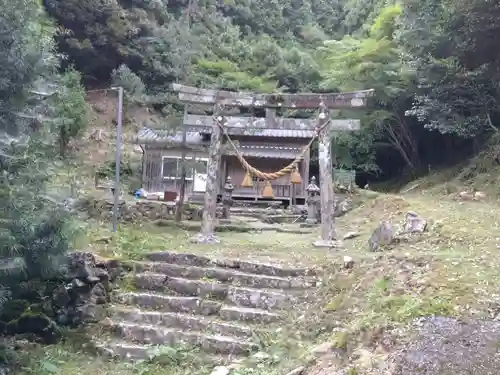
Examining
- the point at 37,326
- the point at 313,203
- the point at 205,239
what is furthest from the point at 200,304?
the point at 313,203

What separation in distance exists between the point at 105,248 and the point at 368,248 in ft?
16.4

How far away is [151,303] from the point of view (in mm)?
8242

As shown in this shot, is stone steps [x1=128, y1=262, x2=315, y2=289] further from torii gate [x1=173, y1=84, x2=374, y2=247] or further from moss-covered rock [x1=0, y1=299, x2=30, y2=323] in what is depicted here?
torii gate [x1=173, y1=84, x2=374, y2=247]

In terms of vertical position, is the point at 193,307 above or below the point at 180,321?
above

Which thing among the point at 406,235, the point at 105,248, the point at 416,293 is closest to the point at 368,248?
the point at 406,235

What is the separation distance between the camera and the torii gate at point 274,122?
36.8 ft

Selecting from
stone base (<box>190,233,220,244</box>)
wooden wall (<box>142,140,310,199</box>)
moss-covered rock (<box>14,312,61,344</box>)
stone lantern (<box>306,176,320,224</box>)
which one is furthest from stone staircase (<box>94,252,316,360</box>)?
wooden wall (<box>142,140,310,199</box>)

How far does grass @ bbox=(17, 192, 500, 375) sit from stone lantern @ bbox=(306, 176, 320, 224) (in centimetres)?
432

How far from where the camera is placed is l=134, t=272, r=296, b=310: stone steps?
7949mm

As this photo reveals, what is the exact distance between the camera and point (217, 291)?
326 inches

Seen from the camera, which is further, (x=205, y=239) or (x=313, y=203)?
(x=313, y=203)

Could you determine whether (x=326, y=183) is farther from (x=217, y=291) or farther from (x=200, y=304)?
(x=200, y=304)

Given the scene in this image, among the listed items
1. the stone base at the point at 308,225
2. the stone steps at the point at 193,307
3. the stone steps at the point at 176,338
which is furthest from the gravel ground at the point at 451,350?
the stone base at the point at 308,225

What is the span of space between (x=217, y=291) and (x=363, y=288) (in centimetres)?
245
